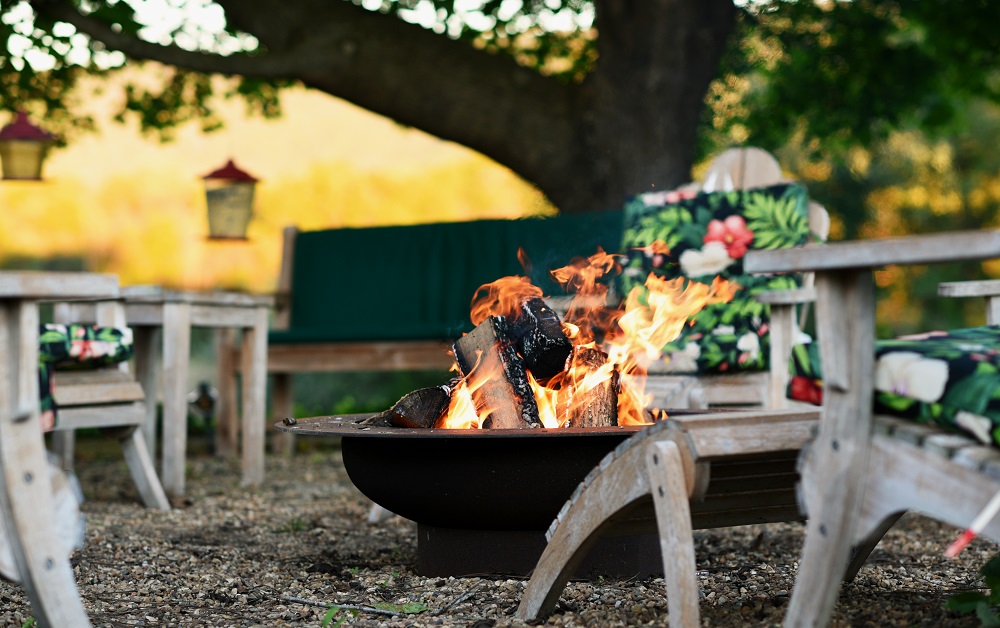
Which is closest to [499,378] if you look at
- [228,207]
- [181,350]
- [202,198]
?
[181,350]

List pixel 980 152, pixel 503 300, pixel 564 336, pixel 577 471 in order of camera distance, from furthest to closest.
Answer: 1. pixel 980 152
2. pixel 503 300
3. pixel 564 336
4. pixel 577 471

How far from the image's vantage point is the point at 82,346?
320cm

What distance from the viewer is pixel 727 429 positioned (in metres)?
1.47

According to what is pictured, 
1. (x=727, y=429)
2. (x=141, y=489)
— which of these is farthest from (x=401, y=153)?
(x=727, y=429)

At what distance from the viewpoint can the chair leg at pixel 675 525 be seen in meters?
1.49

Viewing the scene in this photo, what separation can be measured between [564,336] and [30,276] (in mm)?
1240

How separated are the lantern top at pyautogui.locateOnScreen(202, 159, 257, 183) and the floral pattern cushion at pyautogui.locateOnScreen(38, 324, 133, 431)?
1.65 metres

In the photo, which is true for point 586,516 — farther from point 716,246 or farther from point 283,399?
point 283,399

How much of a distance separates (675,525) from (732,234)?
2.46 metres

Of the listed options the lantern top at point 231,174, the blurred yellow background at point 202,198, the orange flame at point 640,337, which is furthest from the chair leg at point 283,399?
the blurred yellow background at point 202,198

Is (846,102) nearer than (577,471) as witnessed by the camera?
No

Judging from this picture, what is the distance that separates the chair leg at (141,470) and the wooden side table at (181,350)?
14cm

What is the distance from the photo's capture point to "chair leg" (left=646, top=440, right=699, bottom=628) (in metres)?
1.49

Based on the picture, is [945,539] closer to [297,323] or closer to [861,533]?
[861,533]
